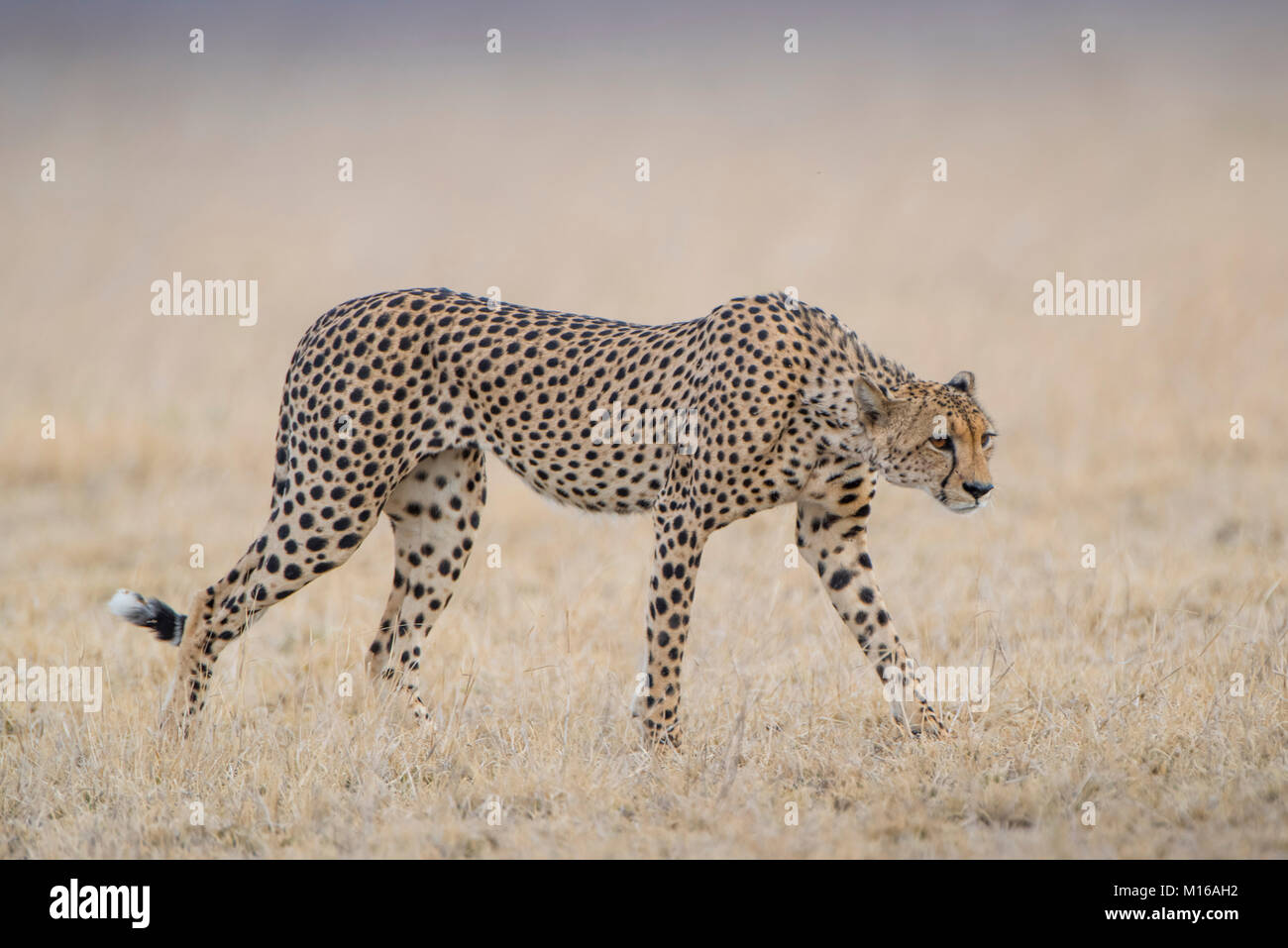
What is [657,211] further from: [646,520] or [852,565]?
[852,565]

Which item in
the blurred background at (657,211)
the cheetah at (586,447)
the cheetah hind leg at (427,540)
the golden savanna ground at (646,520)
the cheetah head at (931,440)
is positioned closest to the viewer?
the golden savanna ground at (646,520)

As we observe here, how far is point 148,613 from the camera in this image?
17.4 ft

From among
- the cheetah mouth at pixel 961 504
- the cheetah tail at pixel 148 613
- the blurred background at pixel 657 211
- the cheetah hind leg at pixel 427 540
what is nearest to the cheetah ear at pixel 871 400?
the cheetah mouth at pixel 961 504

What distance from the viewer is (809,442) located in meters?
4.91

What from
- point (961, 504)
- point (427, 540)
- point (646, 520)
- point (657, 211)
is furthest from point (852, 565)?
point (657, 211)

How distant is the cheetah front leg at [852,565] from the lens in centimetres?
505

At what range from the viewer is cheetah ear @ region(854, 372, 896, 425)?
471cm

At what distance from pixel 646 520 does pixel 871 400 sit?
188 inches

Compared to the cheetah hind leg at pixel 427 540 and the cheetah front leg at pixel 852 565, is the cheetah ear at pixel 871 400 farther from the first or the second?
the cheetah hind leg at pixel 427 540

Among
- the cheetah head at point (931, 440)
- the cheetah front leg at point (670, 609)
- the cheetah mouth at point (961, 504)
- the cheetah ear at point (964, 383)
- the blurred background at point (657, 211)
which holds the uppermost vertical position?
the blurred background at point (657, 211)

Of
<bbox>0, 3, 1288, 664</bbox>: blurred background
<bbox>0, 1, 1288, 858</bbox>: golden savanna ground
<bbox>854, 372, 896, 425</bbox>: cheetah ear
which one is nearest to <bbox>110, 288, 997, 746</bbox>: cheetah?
<bbox>854, 372, 896, 425</bbox>: cheetah ear

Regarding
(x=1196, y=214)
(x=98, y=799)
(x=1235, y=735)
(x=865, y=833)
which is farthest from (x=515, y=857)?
(x=1196, y=214)

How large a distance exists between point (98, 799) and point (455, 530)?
5.12ft

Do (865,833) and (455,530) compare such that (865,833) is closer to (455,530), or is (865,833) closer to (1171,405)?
(455,530)
